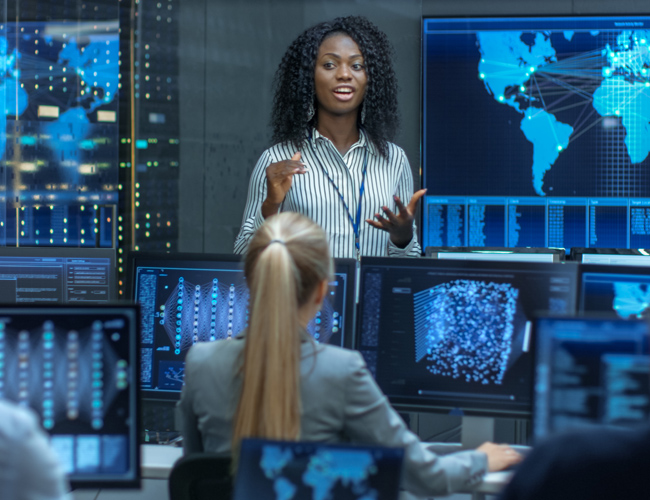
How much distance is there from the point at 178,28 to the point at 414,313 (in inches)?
110

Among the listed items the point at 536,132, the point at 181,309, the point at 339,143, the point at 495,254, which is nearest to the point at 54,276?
the point at 181,309

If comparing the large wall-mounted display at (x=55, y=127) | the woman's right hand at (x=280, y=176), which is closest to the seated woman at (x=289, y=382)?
the woman's right hand at (x=280, y=176)

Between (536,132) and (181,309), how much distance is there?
273 centimetres

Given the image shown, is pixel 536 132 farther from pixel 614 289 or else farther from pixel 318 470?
pixel 318 470

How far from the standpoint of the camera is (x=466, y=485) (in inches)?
57.4

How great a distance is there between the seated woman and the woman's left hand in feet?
2.60

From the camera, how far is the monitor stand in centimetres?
179

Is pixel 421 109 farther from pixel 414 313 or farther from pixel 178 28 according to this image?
pixel 414 313

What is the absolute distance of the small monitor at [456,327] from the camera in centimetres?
173

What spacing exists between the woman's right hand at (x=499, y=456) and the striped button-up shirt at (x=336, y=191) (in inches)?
41.9

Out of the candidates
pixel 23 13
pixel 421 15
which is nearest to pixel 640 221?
pixel 421 15

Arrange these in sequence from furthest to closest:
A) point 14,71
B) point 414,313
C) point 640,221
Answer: point 640,221 → point 14,71 → point 414,313

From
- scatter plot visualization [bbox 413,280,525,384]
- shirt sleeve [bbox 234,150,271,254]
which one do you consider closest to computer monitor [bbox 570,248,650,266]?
scatter plot visualization [bbox 413,280,525,384]

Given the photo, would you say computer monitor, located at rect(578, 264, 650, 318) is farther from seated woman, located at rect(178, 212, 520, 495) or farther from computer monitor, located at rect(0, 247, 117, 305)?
computer monitor, located at rect(0, 247, 117, 305)
